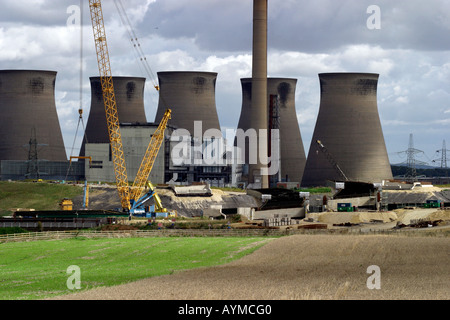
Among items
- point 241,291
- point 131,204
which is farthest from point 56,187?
point 241,291

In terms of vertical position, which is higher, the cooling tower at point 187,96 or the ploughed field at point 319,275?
the cooling tower at point 187,96

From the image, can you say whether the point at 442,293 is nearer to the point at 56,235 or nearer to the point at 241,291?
the point at 241,291

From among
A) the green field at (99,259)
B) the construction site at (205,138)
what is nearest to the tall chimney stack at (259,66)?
the construction site at (205,138)

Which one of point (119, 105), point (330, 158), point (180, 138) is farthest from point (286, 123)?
point (119, 105)

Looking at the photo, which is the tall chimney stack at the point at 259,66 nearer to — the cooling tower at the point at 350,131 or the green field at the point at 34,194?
the cooling tower at the point at 350,131

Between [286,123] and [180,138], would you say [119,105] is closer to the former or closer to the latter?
[180,138]
